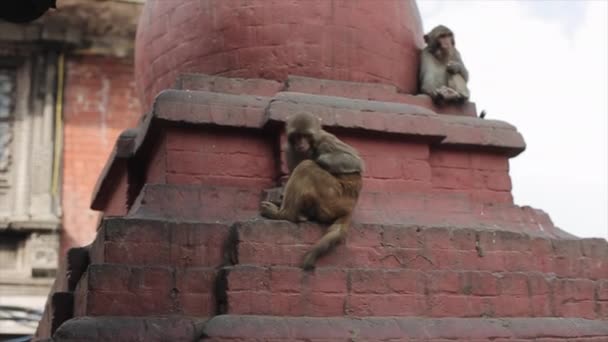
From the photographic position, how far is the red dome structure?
7695 millimetres

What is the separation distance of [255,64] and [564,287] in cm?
291

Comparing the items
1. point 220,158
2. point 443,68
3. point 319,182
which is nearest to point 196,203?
point 220,158

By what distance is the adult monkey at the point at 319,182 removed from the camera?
20.3 ft

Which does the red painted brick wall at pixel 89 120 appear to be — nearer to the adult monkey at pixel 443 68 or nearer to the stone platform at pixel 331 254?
the stone platform at pixel 331 254

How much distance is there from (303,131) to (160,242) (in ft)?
3.78

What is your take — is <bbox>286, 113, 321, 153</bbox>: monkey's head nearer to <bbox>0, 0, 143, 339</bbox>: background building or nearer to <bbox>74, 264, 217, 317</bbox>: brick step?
<bbox>74, 264, 217, 317</bbox>: brick step

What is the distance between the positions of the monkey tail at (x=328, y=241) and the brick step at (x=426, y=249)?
0.07 metres

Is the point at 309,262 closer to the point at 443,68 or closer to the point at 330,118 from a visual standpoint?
the point at 330,118

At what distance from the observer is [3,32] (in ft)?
51.2

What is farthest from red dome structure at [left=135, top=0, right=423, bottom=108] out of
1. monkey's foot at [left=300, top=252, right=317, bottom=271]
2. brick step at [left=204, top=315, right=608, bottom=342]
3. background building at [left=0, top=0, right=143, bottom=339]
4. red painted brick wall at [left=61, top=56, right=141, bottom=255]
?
red painted brick wall at [left=61, top=56, right=141, bottom=255]

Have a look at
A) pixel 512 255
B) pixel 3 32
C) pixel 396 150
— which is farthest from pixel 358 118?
pixel 3 32

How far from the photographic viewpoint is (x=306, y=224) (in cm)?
618

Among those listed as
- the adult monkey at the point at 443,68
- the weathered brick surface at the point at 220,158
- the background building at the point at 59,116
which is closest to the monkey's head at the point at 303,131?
the weathered brick surface at the point at 220,158

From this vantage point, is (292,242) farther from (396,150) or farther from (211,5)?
(211,5)
